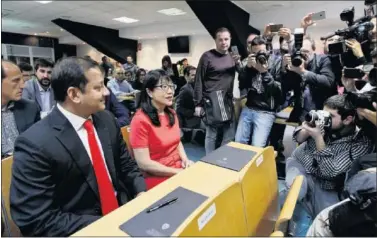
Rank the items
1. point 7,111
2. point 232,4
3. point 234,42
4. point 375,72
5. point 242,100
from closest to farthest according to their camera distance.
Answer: point 375,72, point 7,111, point 242,100, point 232,4, point 234,42

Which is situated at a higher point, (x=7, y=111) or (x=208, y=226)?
(x=7, y=111)

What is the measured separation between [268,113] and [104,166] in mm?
1658

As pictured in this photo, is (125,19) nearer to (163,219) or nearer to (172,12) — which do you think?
(172,12)

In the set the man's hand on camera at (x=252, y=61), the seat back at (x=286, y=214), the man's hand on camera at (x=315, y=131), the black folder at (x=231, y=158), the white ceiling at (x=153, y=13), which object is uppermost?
the white ceiling at (x=153, y=13)

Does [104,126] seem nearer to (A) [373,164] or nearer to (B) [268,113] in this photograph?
(A) [373,164]

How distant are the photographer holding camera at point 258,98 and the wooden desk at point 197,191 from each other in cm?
132

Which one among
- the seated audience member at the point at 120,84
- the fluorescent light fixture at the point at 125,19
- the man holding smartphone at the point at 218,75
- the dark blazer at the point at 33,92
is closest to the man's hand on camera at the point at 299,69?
the man holding smartphone at the point at 218,75

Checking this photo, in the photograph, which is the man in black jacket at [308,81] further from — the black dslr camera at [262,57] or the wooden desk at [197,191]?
the wooden desk at [197,191]

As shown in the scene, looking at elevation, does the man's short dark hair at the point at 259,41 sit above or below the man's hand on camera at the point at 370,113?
above

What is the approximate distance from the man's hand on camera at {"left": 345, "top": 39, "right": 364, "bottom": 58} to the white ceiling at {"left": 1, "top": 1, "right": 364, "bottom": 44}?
225 inches

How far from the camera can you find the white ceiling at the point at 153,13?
6625 mm

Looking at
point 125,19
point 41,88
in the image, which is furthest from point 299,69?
point 125,19

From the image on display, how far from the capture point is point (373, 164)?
106 cm

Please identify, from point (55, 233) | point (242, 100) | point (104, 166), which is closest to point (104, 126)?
point (104, 166)
